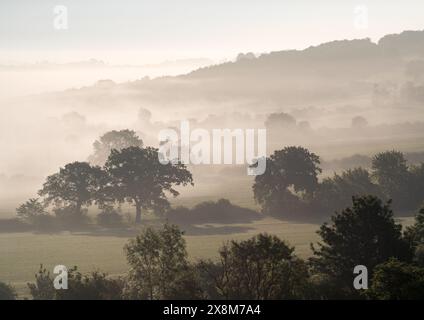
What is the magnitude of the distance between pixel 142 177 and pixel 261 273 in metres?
74.6

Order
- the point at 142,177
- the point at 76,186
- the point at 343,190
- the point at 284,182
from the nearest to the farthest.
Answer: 1. the point at 343,190
2. the point at 76,186
3. the point at 284,182
4. the point at 142,177

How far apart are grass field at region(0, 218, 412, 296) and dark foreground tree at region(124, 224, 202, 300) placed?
17403mm

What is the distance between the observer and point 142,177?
11994 centimetres

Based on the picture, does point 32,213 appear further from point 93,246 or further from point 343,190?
point 343,190

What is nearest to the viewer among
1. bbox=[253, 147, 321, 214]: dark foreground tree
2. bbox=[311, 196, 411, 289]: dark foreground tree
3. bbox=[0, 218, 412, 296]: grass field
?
bbox=[311, 196, 411, 289]: dark foreground tree

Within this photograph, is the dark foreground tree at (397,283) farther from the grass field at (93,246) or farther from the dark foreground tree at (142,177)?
the dark foreground tree at (142,177)

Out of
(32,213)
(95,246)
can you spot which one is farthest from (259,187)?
(32,213)

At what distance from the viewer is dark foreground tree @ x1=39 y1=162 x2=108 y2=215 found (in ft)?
385

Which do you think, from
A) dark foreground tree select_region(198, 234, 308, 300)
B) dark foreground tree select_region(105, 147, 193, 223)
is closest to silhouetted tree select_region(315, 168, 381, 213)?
dark foreground tree select_region(105, 147, 193, 223)

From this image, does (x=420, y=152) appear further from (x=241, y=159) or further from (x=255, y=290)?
(x=255, y=290)

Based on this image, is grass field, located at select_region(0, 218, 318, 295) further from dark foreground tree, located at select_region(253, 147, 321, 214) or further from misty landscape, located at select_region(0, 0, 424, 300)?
dark foreground tree, located at select_region(253, 147, 321, 214)

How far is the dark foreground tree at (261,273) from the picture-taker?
47125 mm

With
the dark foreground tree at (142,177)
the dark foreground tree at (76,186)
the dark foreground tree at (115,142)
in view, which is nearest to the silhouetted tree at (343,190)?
the dark foreground tree at (142,177)
